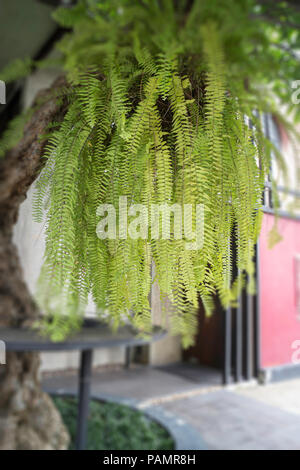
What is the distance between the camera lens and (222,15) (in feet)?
1.88

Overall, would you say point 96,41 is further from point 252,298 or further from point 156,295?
point 252,298

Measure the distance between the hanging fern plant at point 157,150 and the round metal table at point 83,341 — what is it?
0.70m

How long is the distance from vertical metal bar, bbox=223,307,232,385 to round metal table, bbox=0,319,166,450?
6.97 feet

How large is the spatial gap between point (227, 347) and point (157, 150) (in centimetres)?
350

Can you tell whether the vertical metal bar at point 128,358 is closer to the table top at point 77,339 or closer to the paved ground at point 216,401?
the paved ground at point 216,401

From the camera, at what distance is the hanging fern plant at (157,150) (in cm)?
53

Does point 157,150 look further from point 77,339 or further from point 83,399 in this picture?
point 83,399

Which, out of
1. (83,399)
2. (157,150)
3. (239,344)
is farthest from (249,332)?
(157,150)

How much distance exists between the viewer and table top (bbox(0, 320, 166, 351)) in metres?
1.22

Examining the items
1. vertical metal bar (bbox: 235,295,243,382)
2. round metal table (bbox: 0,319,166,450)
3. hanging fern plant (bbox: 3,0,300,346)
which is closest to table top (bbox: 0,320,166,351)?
round metal table (bbox: 0,319,166,450)

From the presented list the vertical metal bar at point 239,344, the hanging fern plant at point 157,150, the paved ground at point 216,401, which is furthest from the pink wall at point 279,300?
the hanging fern plant at point 157,150

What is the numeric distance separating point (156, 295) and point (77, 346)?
29.4 inches

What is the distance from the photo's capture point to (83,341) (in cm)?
135
